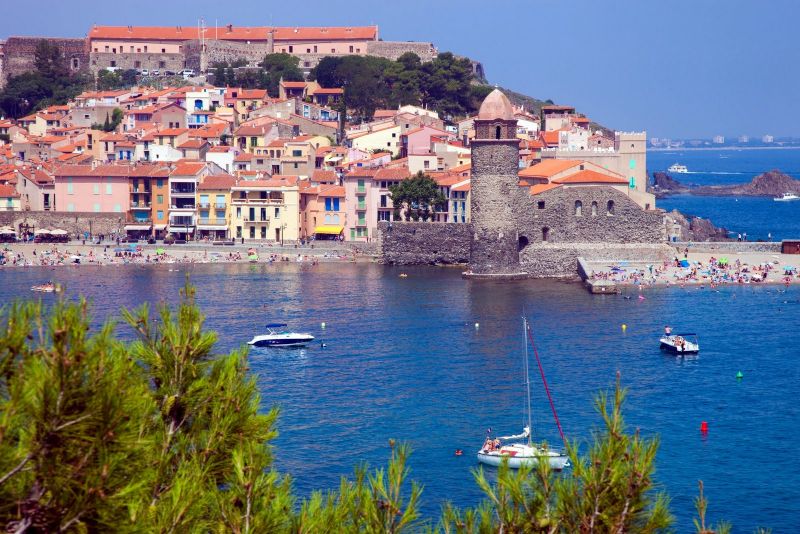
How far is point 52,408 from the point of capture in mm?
6035

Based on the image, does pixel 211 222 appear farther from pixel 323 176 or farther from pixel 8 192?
pixel 8 192

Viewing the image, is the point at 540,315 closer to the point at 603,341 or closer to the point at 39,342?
the point at 603,341

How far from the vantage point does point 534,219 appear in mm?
42188

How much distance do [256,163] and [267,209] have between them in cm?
458

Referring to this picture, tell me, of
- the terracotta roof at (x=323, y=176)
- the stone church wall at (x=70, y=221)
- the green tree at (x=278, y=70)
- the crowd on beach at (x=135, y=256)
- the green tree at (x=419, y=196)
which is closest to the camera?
the crowd on beach at (x=135, y=256)

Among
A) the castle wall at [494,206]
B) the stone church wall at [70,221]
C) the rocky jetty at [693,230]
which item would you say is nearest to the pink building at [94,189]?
the stone church wall at [70,221]

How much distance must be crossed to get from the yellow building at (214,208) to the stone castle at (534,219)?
1089 cm

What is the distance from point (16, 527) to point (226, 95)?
62.8 meters

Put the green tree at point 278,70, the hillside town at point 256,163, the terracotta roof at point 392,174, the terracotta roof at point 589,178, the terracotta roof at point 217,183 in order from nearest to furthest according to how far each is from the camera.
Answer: the terracotta roof at point 589,178
the terracotta roof at point 392,174
the hillside town at point 256,163
the terracotta roof at point 217,183
the green tree at point 278,70

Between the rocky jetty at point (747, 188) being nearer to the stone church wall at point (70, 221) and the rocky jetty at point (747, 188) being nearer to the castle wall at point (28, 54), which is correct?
the castle wall at point (28, 54)

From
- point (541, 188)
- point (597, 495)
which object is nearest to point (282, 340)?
point (541, 188)

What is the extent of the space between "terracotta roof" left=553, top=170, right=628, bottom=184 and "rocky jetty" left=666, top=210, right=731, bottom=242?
8.69 meters

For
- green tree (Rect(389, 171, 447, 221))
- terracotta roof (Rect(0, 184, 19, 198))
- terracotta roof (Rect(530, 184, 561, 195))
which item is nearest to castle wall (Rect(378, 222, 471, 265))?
green tree (Rect(389, 171, 447, 221))

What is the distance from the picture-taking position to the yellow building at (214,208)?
50.2 m
